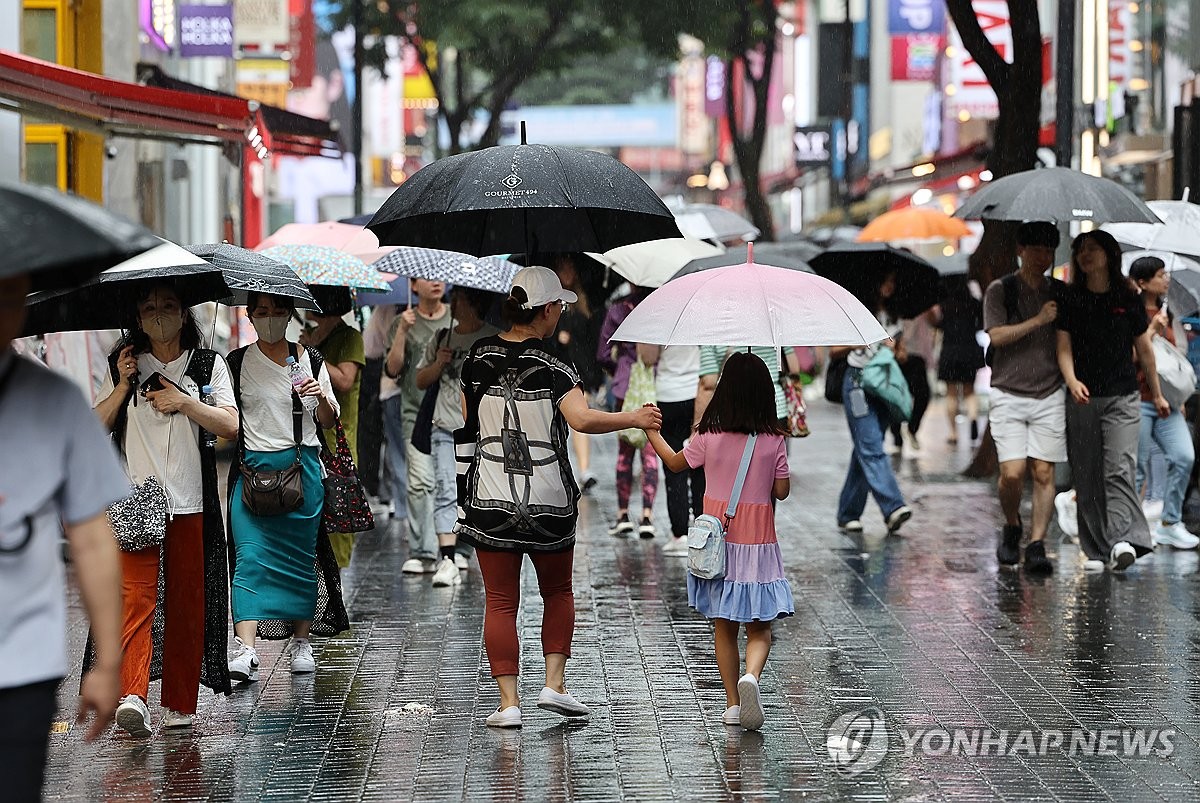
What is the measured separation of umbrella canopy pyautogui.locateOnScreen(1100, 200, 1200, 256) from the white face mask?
19.0 feet

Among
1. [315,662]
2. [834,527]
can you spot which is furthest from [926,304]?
[315,662]

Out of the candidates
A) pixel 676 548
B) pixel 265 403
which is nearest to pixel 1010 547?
pixel 676 548

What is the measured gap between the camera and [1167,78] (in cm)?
1994

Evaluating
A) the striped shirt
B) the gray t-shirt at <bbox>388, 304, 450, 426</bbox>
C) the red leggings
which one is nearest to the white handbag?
the striped shirt

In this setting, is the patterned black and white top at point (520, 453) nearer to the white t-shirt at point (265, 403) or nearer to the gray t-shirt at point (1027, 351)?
the white t-shirt at point (265, 403)

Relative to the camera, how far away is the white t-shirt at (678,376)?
38.7ft

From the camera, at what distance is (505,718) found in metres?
6.81

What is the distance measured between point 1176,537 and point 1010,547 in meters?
Answer: 1.48

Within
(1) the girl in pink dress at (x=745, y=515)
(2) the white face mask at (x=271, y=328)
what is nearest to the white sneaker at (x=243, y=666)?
(2) the white face mask at (x=271, y=328)

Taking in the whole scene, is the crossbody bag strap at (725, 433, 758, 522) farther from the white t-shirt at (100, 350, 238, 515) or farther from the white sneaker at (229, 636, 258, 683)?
the white sneaker at (229, 636, 258, 683)

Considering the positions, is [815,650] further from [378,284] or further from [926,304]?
[926,304]

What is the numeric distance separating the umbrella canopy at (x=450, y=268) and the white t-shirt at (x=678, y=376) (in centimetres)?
→ 190

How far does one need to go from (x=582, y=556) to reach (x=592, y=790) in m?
5.61

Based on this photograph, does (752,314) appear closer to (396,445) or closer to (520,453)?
(520,453)
